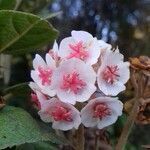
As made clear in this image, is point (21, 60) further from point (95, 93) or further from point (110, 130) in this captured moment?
point (95, 93)

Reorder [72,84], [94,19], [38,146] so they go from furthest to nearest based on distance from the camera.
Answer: [94,19] → [38,146] → [72,84]

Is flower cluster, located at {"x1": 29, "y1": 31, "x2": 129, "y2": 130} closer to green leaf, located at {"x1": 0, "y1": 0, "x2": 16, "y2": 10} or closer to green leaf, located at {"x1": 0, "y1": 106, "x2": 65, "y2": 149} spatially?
green leaf, located at {"x1": 0, "y1": 106, "x2": 65, "y2": 149}

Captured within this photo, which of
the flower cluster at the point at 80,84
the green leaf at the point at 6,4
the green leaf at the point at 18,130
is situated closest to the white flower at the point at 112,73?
the flower cluster at the point at 80,84

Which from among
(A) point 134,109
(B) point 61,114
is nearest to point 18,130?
(B) point 61,114

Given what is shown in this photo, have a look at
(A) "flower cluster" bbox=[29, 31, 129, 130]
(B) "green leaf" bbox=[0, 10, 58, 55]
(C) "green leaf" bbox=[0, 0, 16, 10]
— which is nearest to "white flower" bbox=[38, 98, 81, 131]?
(A) "flower cluster" bbox=[29, 31, 129, 130]

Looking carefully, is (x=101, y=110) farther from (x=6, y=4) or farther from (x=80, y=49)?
(x=6, y=4)

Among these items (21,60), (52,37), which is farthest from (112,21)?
(52,37)

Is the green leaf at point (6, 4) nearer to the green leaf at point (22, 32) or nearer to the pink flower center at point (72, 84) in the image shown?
the green leaf at point (22, 32)
